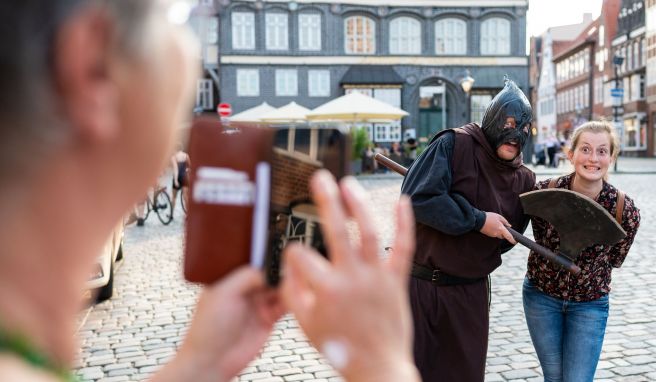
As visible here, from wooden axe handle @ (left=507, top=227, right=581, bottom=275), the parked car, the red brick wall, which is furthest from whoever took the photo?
the parked car

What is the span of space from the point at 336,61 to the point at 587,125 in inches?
1380

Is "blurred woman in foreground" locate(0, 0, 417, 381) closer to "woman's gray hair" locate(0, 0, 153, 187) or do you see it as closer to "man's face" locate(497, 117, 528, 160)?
"woman's gray hair" locate(0, 0, 153, 187)

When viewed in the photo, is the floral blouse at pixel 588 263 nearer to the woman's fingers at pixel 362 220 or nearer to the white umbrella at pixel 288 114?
the woman's fingers at pixel 362 220

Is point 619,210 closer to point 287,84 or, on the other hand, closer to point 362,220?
point 362,220

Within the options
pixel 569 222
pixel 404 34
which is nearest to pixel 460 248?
pixel 569 222

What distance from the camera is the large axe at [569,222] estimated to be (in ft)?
11.0

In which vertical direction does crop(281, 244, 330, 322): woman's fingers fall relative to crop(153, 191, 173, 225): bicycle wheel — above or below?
above

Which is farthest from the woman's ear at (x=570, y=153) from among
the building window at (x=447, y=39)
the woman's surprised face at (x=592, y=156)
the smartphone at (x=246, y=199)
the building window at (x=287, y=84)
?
the building window at (x=447, y=39)

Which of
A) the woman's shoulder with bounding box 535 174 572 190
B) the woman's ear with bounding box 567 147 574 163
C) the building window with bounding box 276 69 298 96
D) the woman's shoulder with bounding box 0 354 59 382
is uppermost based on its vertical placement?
the building window with bounding box 276 69 298 96

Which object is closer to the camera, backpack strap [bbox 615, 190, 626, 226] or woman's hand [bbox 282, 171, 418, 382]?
woman's hand [bbox 282, 171, 418, 382]

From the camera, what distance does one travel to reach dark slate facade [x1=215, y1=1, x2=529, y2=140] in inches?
1481

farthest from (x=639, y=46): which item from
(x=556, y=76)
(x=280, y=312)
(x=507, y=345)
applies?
(x=280, y=312)

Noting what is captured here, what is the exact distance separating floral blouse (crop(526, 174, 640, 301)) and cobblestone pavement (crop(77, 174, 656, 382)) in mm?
1462

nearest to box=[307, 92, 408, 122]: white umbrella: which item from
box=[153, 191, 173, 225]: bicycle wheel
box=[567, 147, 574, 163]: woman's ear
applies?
box=[153, 191, 173, 225]: bicycle wheel
